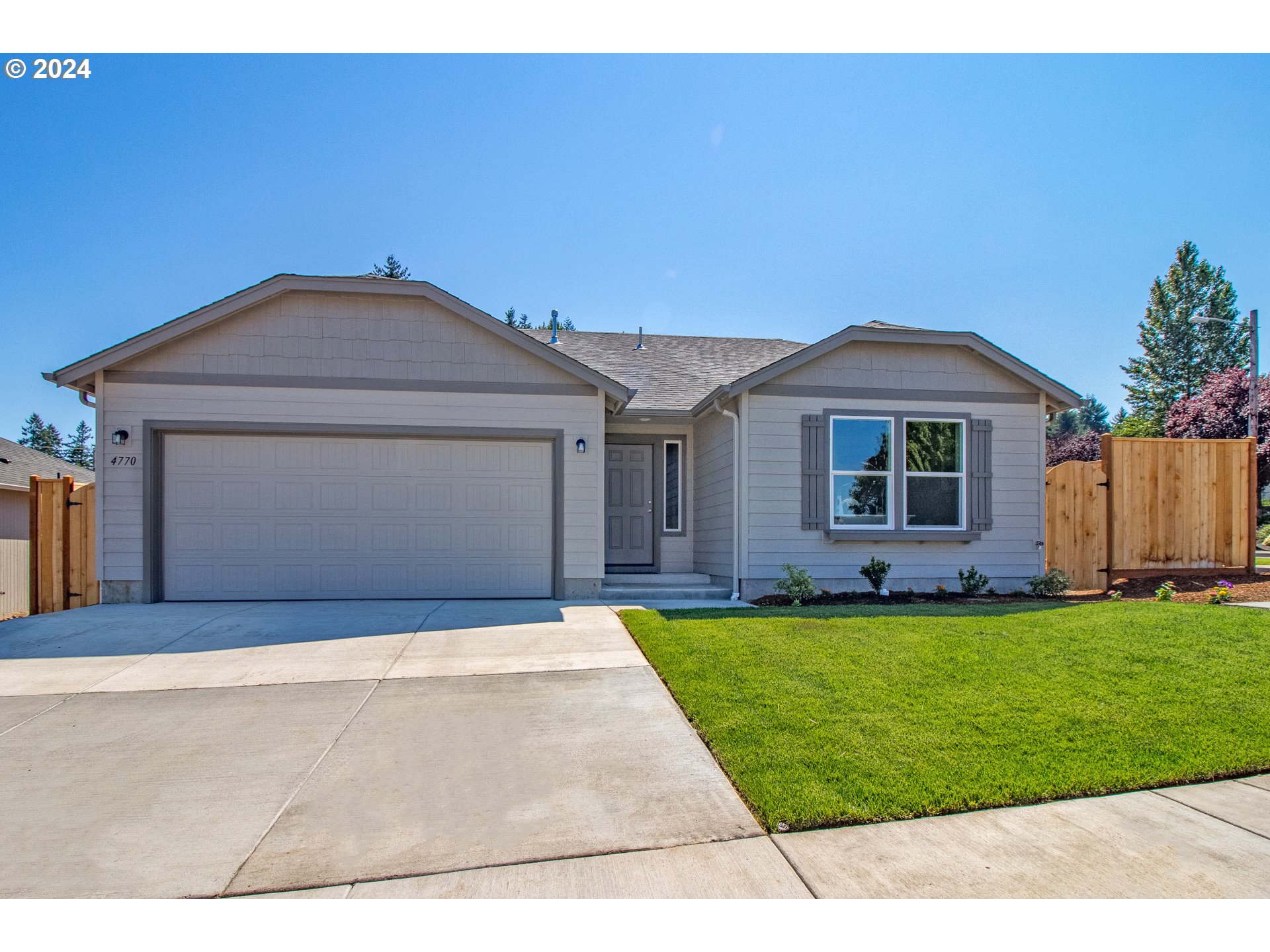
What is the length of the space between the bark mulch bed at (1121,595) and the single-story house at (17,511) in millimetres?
10648

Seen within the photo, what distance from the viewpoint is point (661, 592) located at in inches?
398

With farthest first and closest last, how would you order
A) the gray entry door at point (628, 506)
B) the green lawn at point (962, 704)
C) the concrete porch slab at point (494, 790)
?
1. the gray entry door at point (628, 506)
2. the green lawn at point (962, 704)
3. the concrete porch slab at point (494, 790)

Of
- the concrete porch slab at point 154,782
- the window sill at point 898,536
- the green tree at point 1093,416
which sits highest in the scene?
the green tree at point 1093,416

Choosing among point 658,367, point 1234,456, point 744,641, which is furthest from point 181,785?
point 1234,456

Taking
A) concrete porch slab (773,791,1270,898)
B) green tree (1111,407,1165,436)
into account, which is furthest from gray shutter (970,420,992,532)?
green tree (1111,407,1165,436)

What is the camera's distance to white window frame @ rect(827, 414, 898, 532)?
33.8 ft

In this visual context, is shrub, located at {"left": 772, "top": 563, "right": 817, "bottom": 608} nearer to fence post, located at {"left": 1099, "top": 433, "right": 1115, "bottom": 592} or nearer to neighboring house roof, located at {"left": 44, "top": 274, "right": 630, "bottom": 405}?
neighboring house roof, located at {"left": 44, "top": 274, "right": 630, "bottom": 405}

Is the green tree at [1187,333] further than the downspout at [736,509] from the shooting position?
Yes

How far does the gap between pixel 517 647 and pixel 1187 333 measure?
5203 cm

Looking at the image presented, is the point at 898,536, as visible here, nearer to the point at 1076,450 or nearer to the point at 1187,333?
the point at 1076,450

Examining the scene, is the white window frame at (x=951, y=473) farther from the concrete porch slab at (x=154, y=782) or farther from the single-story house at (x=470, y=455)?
the concrete porch slab at (x=154, y=782)

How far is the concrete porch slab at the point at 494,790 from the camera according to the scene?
299 cm

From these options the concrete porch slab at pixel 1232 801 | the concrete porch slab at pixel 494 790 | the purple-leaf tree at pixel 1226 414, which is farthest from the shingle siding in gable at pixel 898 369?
the purple-leaf tree at pixel 1226 414

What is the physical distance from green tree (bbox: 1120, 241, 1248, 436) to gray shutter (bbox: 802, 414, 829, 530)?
141ft
